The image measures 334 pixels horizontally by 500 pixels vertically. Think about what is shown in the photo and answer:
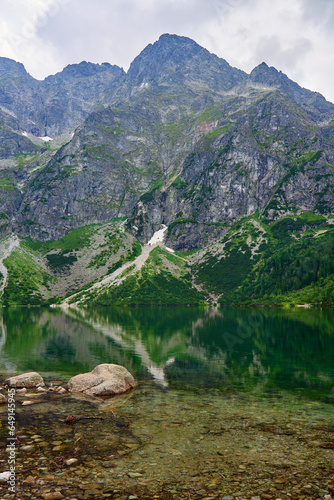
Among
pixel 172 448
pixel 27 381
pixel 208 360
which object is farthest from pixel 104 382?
pixel 208 360

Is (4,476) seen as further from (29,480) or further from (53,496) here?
(53,496)

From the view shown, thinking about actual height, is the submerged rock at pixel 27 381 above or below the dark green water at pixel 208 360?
above

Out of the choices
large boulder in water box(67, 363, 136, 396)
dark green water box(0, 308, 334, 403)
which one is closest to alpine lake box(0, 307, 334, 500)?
dark green water box(0, 308, 334, 403)

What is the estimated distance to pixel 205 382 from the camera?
3572cm

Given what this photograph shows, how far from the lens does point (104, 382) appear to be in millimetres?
31703

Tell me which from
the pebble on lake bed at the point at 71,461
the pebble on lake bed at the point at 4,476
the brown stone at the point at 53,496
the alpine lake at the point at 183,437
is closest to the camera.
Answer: the brown stone at the point at 53,496

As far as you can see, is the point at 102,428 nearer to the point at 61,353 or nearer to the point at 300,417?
the point at 300,417

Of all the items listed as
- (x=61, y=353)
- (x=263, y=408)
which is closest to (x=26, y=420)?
(x=263, y=408)

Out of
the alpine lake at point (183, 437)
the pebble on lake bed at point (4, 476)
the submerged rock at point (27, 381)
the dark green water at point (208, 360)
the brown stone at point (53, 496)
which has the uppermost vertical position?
the brown stone at point (53, 496)

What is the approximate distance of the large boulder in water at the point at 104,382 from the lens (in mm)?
30859

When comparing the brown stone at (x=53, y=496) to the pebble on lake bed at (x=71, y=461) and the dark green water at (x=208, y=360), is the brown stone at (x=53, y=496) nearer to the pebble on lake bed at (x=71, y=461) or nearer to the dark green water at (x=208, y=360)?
the pebble on lake bed at (x=71, y=461)

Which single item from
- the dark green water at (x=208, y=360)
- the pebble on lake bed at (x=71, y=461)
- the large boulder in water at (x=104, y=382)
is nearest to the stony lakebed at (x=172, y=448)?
the pebble on lake bed at (x=71, y=461)

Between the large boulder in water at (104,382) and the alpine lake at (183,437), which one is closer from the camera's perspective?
the alpine lake at (183,437)

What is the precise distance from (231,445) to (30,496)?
1066 centimetres
